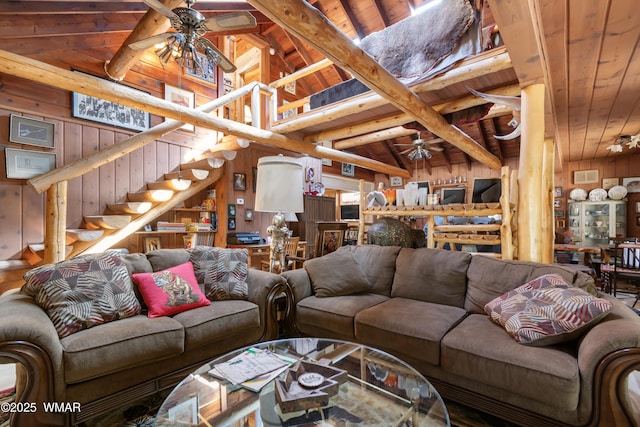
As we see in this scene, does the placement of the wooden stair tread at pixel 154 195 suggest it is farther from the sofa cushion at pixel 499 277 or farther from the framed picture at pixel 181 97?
the sofa cushion at pixel 499 277

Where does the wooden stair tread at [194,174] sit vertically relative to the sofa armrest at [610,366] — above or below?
above

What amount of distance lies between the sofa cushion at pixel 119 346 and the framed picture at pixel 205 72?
477 centimetres

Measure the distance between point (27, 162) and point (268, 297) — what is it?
140 inches

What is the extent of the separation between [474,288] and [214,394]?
1859 millimetres

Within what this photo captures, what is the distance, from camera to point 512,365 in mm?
1534

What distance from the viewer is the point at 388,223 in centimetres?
299

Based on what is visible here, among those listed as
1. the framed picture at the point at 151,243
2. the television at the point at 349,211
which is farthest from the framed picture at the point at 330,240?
the television at the point at 349,211

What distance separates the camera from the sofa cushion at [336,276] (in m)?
2.56

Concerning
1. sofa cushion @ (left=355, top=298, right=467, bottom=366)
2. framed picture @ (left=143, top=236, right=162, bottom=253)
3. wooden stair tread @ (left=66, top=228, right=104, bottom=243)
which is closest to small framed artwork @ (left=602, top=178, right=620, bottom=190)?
sofa cushion @ (left=355, top=298, right=467, bottom=366)

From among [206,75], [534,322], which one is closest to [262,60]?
[206,75]

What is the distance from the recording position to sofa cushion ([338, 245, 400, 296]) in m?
2.70

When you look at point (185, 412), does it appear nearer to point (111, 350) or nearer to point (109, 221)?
point (111, 350)

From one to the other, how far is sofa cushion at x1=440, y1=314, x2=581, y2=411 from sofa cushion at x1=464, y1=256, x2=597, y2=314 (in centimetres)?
35

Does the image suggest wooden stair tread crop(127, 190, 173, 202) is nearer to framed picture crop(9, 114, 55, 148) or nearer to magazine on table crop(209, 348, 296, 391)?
framed picture crop(9, 114, 55, 148)
